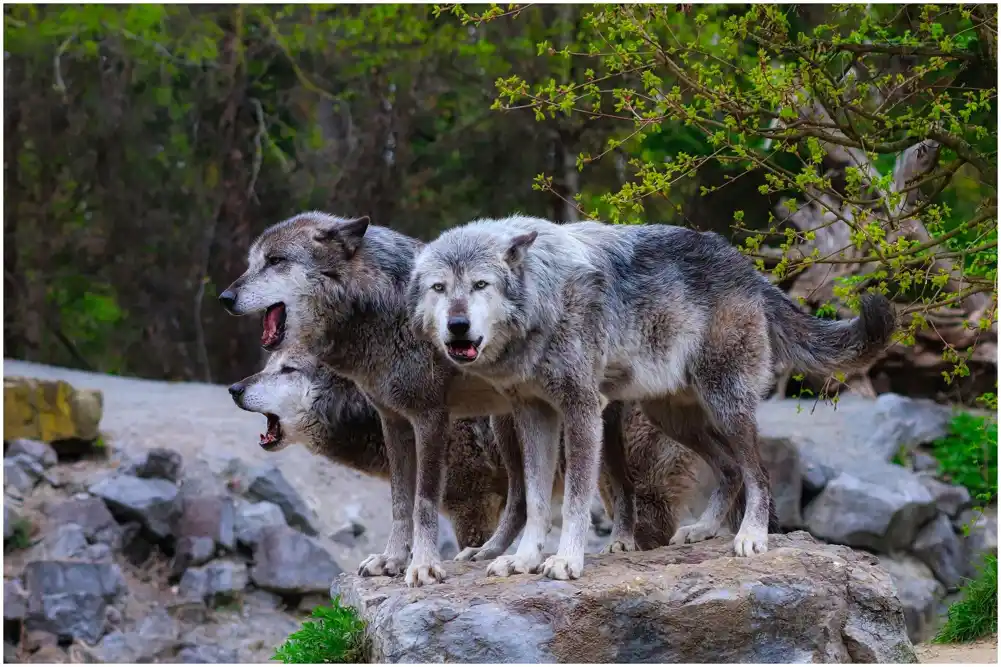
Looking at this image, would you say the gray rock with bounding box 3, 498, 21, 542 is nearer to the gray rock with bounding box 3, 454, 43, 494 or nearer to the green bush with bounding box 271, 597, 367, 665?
the gray rock with bounding box 3, 454, 43, 494

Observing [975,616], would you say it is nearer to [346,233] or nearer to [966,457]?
[346,233]

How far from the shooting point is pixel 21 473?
13.2 metres

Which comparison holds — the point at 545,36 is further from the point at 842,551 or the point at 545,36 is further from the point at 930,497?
the point at 842,551

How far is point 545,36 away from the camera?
19.6m

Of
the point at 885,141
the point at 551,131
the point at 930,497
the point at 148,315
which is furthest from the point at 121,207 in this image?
the point at 885,141

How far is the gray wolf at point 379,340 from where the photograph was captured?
5680 mm

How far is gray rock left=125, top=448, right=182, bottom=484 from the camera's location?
44.5ft

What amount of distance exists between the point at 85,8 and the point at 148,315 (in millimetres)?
6052

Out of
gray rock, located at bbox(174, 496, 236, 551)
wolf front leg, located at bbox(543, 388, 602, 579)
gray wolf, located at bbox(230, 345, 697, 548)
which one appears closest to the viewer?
wolf front leg, located at bbox(543, 388, 602, 579)

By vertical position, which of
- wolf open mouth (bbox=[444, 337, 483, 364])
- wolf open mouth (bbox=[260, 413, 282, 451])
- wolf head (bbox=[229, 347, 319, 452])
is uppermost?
wolf open mouth (bbox=[444, 337, 483, 364])

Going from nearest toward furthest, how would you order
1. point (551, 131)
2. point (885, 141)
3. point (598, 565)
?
point (598, 565)
point (885, 141)
point (551, 131)

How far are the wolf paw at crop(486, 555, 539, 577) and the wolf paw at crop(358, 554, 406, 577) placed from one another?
0.74 metres

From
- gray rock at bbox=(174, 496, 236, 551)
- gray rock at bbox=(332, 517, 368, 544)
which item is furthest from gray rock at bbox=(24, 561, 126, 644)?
gray rock at bbox=(332, 517, 368, 544)

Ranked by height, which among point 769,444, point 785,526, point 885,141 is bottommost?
point 785,526
